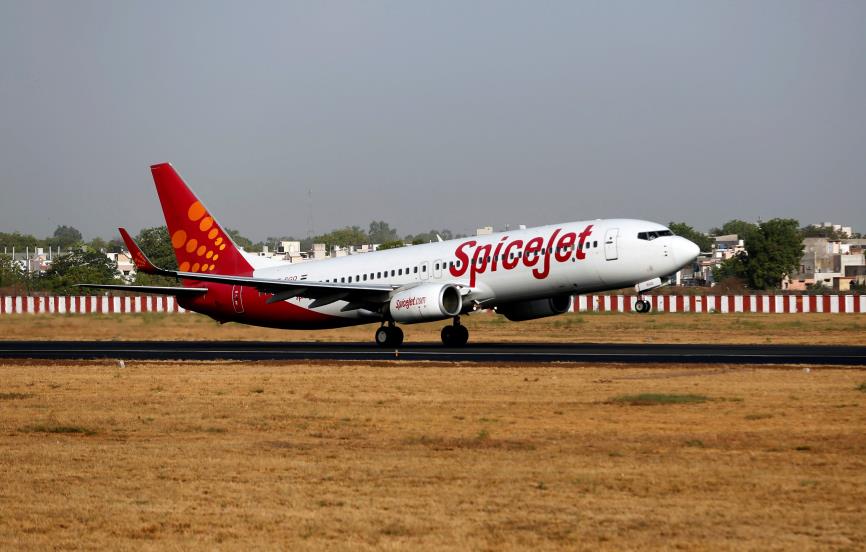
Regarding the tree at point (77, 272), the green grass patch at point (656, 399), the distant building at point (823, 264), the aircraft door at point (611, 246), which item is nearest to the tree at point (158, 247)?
the tree at point (77, 272)

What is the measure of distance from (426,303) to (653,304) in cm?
3315

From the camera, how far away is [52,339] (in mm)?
52469

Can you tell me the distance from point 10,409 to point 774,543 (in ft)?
53.3

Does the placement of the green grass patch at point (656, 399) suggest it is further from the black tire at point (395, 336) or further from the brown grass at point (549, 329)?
the brown grass at point (549, 329)

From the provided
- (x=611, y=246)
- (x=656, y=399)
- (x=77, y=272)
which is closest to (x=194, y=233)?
(x=611, y=246)

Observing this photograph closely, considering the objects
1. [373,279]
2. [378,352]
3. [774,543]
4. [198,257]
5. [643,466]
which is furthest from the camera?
[198,257]

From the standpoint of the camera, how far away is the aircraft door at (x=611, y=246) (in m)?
38.3

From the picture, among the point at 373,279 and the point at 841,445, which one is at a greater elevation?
the point at 373,279

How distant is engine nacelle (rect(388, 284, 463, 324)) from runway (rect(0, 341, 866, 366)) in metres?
1.16

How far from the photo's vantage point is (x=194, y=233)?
1875 inches

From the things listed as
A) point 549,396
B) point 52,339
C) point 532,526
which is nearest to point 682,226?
point 52,339

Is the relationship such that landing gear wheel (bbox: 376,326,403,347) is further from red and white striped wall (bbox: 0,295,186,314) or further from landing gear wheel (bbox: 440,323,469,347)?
red and white striped wall (bbox: 0,295,186,314)

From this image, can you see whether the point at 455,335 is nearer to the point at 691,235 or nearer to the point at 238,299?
the point at 238,299

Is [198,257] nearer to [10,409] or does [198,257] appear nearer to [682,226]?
[10,409]
